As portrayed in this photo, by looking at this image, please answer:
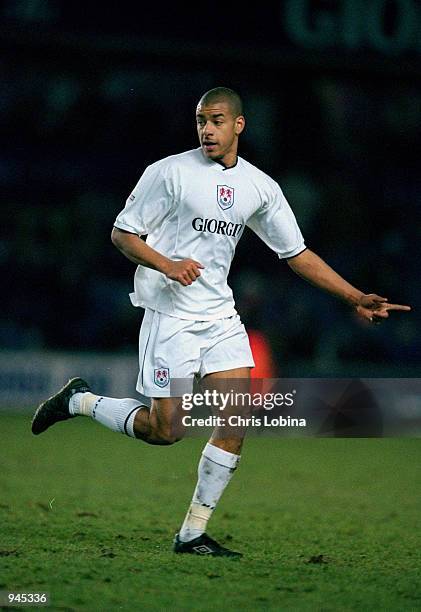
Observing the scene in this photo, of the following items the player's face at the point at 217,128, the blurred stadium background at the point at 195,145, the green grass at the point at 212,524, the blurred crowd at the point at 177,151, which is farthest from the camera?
the blurred crowd at the point at 177,151

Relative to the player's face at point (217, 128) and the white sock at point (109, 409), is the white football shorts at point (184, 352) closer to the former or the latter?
the white sock at point (109, 409)

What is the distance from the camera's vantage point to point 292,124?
13453 mm

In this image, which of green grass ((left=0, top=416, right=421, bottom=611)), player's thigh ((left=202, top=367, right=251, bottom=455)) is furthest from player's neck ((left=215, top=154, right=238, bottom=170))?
green grass ((left=0, top=416, right=421, bottom=611))

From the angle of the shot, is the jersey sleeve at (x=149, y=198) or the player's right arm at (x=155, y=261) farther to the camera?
the jersey sleeve at (x=149, y=198)

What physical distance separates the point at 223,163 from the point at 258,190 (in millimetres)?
190

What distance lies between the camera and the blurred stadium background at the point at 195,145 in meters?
→ 10.8

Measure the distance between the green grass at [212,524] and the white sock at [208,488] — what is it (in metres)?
0.14

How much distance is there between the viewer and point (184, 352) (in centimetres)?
493

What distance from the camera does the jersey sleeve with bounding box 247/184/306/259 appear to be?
5.15 metres

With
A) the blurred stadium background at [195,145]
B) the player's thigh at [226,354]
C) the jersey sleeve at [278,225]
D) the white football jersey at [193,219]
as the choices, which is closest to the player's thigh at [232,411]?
the player's thigh at [226,354]

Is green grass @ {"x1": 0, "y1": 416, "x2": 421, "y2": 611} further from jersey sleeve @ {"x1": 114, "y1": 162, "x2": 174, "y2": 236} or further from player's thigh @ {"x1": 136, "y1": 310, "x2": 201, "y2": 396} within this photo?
jersey sleeve @ {"x1": 114, "y1": 162, "x2": 174, "y2": 236}

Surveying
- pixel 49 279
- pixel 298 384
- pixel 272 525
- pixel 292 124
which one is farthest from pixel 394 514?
pixel 292 124

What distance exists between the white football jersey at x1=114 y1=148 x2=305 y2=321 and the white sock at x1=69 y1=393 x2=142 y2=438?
429 millimetres

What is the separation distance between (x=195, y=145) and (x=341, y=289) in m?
7.94
